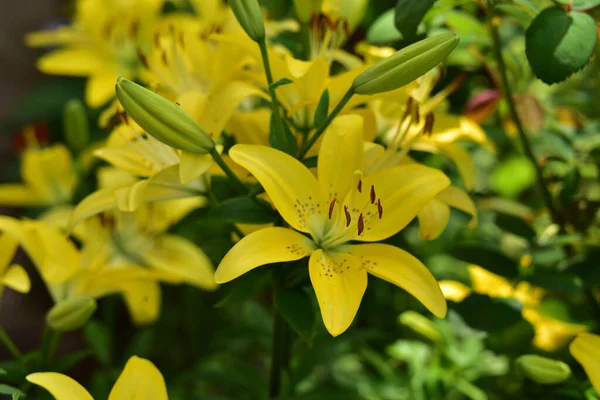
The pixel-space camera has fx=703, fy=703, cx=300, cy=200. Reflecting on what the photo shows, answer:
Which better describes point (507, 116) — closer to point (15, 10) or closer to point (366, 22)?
point (366, 22)

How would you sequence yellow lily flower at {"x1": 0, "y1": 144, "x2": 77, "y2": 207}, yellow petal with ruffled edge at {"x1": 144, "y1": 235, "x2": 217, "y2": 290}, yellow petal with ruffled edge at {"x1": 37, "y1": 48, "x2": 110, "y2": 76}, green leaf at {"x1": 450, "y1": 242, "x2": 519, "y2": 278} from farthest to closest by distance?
yellow petal with ruffled edge at {"x1": 37, "y1": 48, "x2": 110, "y2": 76} → yellow lily flower at {"x1": 0, "y1": 144, "x2": 77, "y2": 207} → yellow petal with ruffled edge at {"x1": 144, "y1": 235, "x2": 217, "y2": 290} → green leaf at {"x1": 450, "y1": 242, "x2": 519, "y2": 278}

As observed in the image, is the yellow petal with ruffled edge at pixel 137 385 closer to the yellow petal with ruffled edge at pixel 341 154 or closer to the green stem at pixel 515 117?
the yellow petal with ruffled edge at pixel 341 154

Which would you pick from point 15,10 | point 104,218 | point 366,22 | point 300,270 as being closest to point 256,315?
point 104,218

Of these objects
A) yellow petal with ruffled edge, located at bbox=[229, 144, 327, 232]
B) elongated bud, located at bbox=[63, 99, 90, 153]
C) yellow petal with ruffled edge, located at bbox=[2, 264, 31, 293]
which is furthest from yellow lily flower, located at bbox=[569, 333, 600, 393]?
elongated bud, located at bbox=[63, 99, 90, 153]

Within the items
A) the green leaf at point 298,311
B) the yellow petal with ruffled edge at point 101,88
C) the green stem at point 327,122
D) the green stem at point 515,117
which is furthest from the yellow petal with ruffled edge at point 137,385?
the yellow petal with ruffled edge at point 101,88

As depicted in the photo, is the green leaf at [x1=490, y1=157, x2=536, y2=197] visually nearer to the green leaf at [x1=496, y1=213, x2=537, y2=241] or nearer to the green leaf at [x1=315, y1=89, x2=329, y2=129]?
the green leaf at [x1=496, y1=213, x2=537, y2=241]

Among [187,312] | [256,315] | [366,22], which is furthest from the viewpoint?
[187,312]

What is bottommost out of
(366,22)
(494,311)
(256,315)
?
(256,315)
